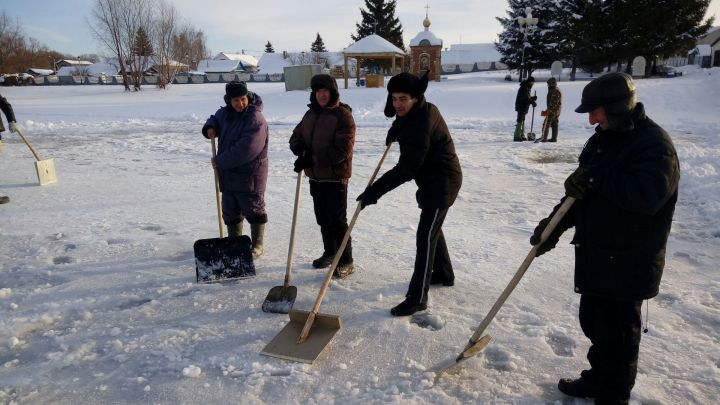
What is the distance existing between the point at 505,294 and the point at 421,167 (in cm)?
106

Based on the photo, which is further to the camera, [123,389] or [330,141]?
[330,141]

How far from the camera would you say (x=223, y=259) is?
3.82 metres

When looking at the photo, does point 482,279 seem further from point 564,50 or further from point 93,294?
point 564,50

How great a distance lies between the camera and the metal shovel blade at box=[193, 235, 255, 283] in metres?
3.77

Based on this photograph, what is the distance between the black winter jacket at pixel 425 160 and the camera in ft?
9.41

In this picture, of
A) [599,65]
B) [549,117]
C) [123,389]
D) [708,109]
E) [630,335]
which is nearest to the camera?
[630,335]

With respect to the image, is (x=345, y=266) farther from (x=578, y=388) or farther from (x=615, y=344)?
(x=615, y=344)

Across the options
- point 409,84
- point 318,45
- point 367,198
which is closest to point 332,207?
point 367,198

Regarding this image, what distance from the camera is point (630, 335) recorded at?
6.84ft

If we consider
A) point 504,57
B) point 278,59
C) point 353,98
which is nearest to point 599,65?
point 504,57

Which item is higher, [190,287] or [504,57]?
[504,57]

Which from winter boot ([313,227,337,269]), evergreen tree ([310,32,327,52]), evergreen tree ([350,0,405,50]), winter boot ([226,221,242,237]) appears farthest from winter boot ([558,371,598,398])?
evergreen tree ([310,32,327,52])

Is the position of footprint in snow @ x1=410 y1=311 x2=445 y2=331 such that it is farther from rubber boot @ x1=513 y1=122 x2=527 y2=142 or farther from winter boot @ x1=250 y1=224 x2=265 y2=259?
rubber boot @ x1=513 y1=122 x2=527 y2=142

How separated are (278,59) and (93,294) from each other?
69.8m
